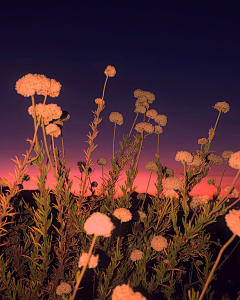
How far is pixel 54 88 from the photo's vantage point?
252 cm

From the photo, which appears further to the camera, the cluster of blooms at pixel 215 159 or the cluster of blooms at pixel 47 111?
the cluster of blooms at pixel 215 159

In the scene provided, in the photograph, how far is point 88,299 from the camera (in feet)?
11.1

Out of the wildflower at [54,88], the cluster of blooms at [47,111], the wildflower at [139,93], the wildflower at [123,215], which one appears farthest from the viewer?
the wildflower at [139,93]

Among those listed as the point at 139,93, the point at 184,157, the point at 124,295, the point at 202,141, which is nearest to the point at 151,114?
the point at 139,93

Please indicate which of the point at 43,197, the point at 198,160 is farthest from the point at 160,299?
the point at 43,197

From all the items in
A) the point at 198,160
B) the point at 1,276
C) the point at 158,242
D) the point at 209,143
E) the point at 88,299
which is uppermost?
the point at 209,143

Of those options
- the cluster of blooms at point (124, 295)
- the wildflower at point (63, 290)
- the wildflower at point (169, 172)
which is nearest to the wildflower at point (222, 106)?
the wildflower at point (169, 172)

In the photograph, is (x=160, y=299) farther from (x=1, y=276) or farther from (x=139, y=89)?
(x=139, y=89)

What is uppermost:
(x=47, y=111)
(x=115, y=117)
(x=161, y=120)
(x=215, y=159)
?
(x=161, y=120)

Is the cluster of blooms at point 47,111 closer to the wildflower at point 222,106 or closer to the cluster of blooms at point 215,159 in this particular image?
the cluster of blooms at point 215,159

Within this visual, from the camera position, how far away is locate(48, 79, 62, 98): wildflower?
8.26 feet

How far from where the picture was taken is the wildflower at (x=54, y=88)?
2518 millimetres

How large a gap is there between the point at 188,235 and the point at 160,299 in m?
2.04

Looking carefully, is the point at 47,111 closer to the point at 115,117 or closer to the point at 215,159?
the point at 115,117
